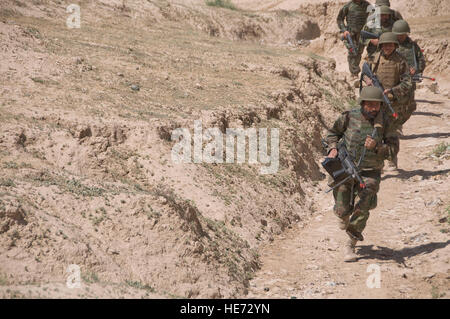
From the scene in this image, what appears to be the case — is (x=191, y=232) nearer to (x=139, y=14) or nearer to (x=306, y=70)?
(x=306, y=70)

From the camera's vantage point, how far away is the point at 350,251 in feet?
24.2

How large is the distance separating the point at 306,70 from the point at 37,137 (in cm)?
753

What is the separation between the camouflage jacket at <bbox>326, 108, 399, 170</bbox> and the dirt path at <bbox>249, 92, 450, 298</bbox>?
46.8 inches

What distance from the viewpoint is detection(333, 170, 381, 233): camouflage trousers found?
7062mm

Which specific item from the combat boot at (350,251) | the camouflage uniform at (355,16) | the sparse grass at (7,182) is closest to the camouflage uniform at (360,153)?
the combat boot at (350,251)

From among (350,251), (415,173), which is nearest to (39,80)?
(350,251)

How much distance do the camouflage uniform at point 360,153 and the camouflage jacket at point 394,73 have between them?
7.38 ft

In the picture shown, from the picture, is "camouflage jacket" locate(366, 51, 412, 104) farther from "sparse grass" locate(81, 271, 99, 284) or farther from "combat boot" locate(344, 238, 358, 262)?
"sparse grass" locate(81, 271, 99, 284)

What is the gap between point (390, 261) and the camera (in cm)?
721

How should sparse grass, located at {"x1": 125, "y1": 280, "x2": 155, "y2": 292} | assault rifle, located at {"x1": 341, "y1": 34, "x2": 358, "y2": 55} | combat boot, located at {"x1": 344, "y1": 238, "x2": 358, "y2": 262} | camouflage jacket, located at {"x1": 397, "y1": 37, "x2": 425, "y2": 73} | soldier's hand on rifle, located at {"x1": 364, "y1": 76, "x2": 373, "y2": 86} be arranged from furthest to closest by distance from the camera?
assault rifle, located at {"x1": 341, "y1": 34, "x2": 358, "y2": 55} < camouflage jacket, located at {"x1": 397, "y1": 37, "x2": 425, "y2": 73} < soldier's hand on rifle, located at {"x1": 364, "y1": 76, "x2": 373, "y2": 86} < combat boot, located at {"x1": 344, "y1": 238, "x2": 358, "y2": 262} < sparse grass, located at {"x1": 125, "y1": 280, "x2": 155, "y2": 292}

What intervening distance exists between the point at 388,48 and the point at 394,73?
1.36 ft

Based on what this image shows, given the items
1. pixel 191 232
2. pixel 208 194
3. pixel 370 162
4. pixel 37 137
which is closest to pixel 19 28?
pixel 37 137

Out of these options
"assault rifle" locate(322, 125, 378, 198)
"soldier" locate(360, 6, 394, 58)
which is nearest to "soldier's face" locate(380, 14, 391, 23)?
"soldier" locate(360, 6, 394, 58)

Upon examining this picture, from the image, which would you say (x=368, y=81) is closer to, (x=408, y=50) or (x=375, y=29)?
(x=408, y=50)
